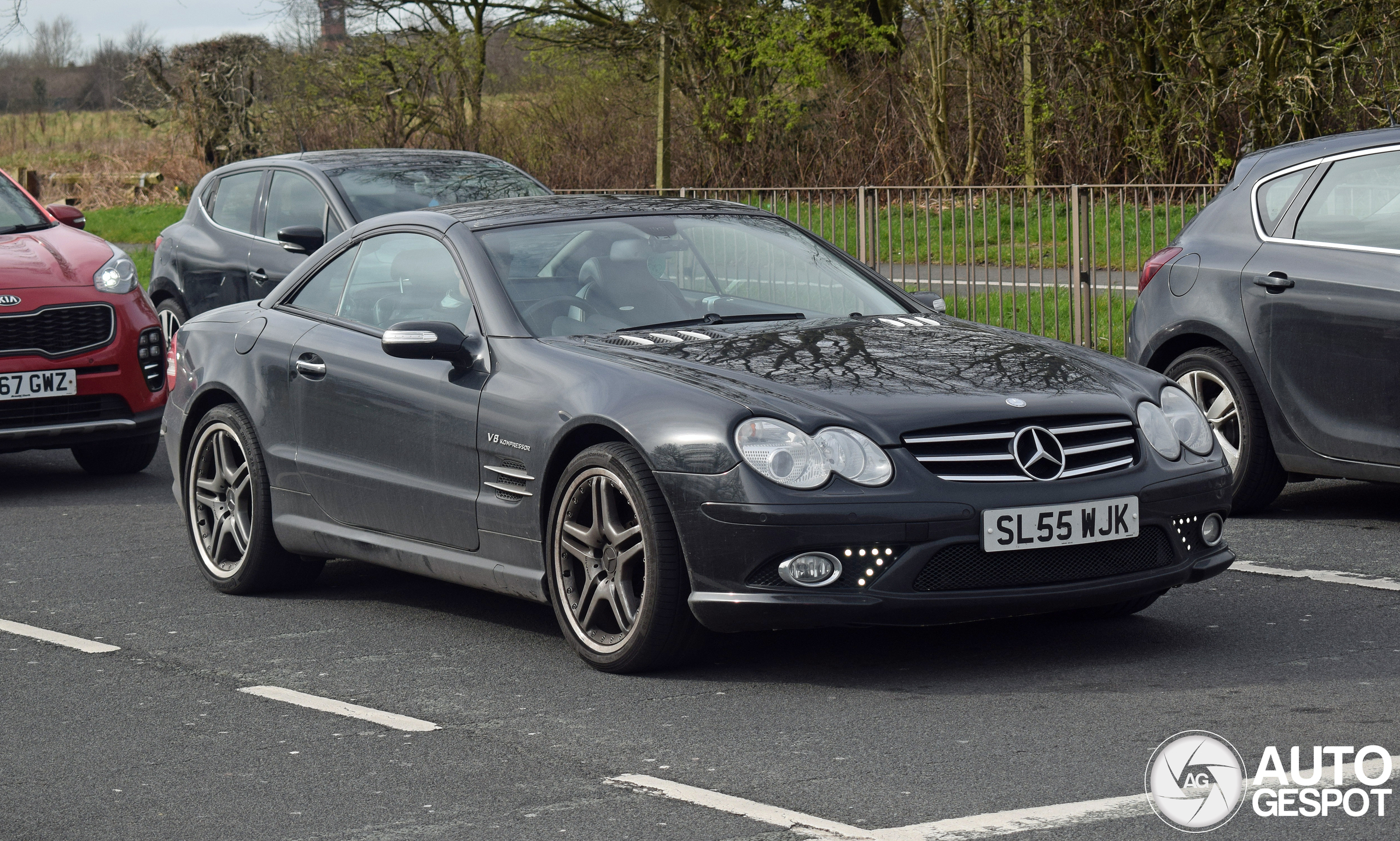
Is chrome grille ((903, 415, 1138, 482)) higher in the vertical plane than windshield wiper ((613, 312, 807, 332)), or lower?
lower

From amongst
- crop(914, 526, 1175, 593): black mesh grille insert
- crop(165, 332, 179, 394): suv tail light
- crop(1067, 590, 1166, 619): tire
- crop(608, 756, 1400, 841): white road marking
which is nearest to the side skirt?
crop(165, 332, 179, 394): suv tail light

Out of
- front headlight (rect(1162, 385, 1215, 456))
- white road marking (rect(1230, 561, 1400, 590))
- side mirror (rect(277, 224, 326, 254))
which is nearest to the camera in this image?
front headlight (rect(1162, 385, 1215, 456))

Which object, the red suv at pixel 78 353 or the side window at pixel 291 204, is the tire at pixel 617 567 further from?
the side window at pixel 291 204

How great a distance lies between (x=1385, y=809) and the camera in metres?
4.02

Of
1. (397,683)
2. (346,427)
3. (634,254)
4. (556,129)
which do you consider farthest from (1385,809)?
(556,129)

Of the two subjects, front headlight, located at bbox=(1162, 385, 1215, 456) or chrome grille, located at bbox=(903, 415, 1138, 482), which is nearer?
chrome grille, located at bbox=(903, 415, 1138, 482)

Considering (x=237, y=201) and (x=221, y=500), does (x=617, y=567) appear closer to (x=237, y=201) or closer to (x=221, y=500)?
(x=221, y=500)

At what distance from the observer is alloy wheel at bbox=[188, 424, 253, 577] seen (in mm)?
7258

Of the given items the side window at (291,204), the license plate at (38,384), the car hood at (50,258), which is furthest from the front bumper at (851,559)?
the side window at (291,204)

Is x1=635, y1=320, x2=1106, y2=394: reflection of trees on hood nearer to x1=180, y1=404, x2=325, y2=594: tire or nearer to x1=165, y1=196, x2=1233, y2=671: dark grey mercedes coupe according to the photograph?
x1=165, y1=196, x2=1233, y2=671: dark grey mercedes coupe

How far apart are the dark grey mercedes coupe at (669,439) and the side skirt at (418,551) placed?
0.5 inches

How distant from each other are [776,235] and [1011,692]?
2.48 metres

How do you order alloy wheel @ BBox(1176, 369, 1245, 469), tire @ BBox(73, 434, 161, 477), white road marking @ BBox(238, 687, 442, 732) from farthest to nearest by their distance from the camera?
tire @ BBox(73, 434, 161, 477)
alloy wheel @ BBox(1176, 369, 1245, 469)
white road marking @ BBox(238, 687, 442, 732)

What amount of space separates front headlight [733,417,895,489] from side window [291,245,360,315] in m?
2.39
